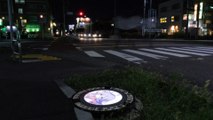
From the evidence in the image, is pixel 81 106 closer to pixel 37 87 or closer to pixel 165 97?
pixel 165 97

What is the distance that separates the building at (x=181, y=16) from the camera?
2323 inches

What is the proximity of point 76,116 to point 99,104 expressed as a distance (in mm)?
432

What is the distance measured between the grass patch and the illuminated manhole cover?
37 centimetres

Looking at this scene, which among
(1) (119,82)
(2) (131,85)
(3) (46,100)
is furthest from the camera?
Answer: (1) (119,82)

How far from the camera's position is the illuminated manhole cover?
353 centimetres

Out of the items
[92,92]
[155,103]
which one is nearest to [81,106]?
[92,92]

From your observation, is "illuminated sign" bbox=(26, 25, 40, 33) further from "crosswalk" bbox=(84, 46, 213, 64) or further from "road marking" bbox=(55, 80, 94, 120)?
"road marking" bbox=(55, 80, 94, 120)

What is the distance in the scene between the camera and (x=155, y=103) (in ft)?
12.6

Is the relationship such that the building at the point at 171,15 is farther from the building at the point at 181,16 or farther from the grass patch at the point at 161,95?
the grass patch at the point at 161,95

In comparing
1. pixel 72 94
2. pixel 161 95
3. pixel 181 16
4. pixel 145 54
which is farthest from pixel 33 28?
pixel 161 95

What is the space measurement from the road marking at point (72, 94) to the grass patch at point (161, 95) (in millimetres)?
179

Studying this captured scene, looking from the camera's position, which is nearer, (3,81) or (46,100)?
(46,100)

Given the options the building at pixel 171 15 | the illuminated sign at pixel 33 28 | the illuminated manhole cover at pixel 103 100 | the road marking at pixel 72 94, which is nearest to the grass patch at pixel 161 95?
the road marking at pixel 72 94

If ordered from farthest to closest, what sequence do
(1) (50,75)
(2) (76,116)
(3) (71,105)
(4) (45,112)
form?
(1) (50,75) → (3) (71,105) → (4) (45,112) → (2) (76,116)
